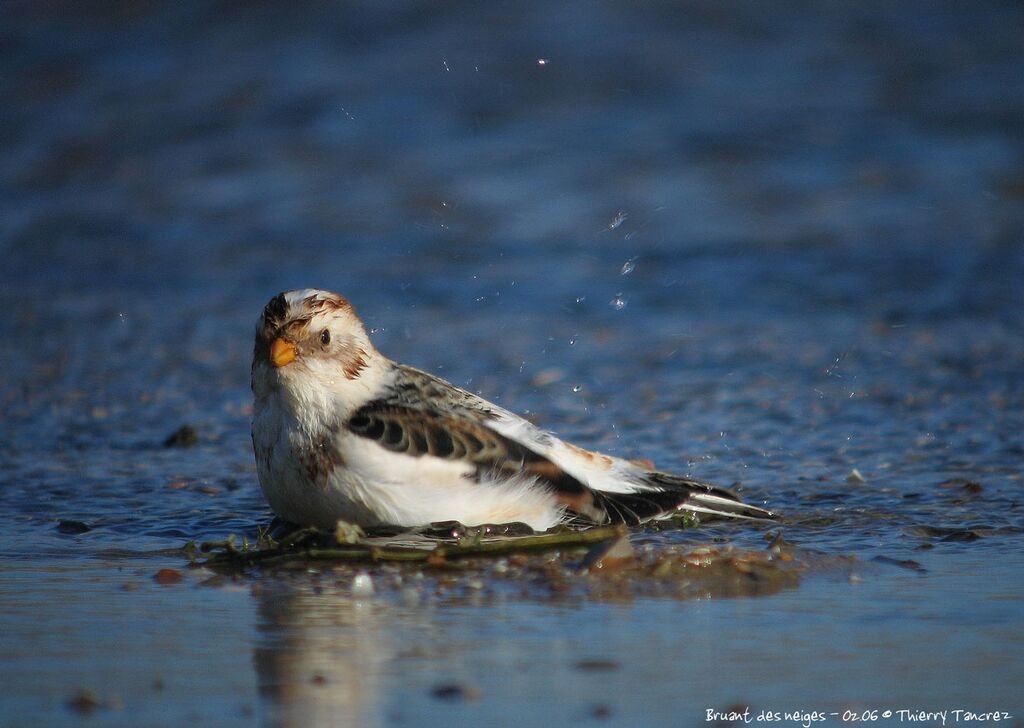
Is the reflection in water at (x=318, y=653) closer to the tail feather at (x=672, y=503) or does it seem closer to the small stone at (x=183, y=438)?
the tail feather at (x=672, y=503)

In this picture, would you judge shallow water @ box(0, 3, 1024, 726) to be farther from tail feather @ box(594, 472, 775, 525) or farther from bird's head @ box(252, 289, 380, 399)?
bird's head @ box(252, 289, 380, 399)

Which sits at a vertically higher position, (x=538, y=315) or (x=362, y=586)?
(x=538, y=315)

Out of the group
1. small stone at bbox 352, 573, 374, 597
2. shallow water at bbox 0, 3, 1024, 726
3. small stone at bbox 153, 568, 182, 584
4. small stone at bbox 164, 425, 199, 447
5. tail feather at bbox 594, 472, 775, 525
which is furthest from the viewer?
small stone at bbox 164, 425, 199, 447

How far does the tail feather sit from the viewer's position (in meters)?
4.81

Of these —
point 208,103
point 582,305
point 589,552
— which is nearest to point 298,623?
point 589,552

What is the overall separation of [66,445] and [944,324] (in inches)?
186

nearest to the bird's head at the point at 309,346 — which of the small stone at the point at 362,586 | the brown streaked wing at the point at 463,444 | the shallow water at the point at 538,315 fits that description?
the brown streaked wing at the point at 463,444

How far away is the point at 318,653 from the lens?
332 cm

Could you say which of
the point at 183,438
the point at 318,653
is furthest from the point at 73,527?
the point at 318,653

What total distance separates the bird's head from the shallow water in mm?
665

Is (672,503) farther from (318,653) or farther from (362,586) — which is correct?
(318,653)

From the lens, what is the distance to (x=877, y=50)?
1230 cm

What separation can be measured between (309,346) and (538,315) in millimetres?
4053

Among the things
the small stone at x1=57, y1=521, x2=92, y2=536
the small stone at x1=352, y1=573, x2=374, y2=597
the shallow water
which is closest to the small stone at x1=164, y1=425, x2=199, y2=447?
the shallow water
